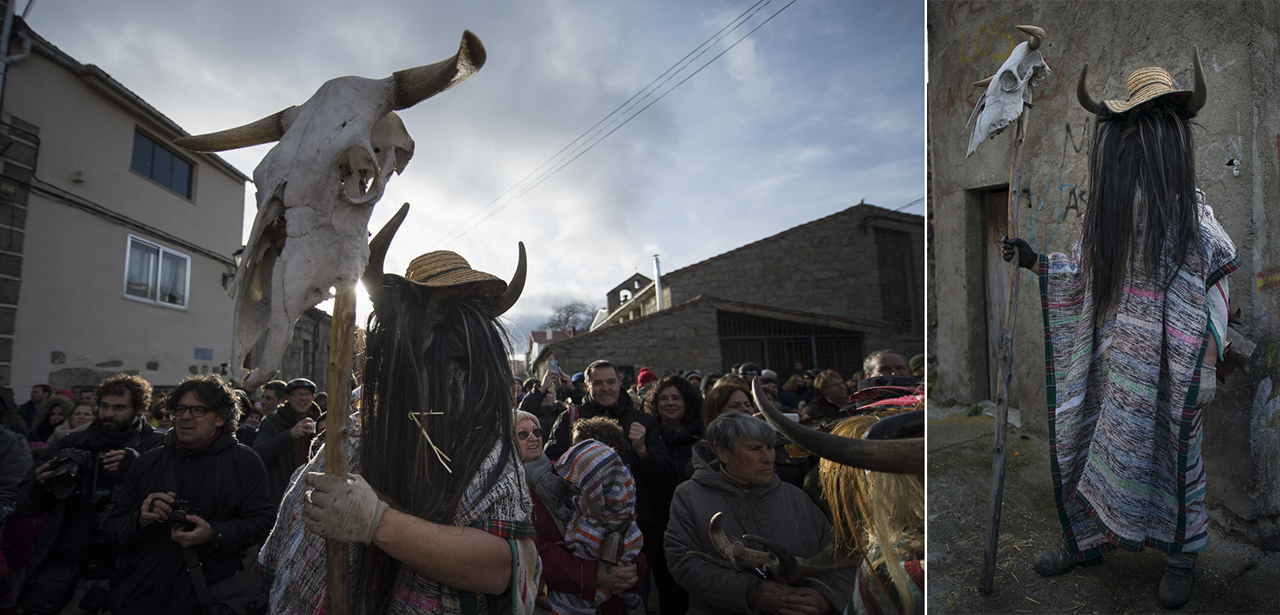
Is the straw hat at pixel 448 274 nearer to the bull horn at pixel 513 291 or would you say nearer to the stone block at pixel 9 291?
the bull horn at pixel 513 291

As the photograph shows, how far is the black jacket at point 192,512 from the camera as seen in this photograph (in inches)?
102

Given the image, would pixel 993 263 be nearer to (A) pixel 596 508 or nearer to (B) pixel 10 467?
(A) pixel 596 508

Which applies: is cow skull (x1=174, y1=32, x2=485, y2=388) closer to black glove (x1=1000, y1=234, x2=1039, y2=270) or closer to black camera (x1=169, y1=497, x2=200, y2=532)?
black camera (x1=169, y1=497, x2=200, y2=532)

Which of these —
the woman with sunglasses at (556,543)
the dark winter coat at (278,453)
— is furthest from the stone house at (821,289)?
the woman with sunglasses at (556,543)

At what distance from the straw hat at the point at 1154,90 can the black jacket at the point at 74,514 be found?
518cm

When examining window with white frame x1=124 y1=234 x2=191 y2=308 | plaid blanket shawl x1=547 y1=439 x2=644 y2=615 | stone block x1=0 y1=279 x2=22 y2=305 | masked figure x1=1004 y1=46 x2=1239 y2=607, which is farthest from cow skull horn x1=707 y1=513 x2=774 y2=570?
window with white frame x1=124 y1=234 x2=191 y2=308

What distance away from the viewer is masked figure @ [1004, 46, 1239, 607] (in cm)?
249

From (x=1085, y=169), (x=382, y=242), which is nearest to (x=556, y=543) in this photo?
(x=382, y=242)

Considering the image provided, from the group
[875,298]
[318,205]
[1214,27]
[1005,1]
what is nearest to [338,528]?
[318,205]

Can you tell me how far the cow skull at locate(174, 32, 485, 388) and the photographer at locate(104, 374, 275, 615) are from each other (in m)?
1.96

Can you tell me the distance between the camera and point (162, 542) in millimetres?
2670

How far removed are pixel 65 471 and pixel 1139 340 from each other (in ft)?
17.3

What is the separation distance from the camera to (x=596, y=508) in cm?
243

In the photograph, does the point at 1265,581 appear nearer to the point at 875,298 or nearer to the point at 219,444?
the point at 219,444
